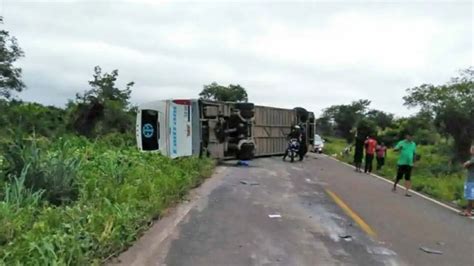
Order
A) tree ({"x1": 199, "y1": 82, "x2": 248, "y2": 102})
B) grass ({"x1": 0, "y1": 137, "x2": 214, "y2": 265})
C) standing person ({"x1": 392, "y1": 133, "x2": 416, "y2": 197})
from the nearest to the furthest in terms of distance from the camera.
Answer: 1. grass ({"x1": 0, "y1": 137, "x2": 214, "y2": 265})
2. standing person ({"x1": 392, "y1": 133, "x2": 416, "y2": 197})
3. tree ({"x1": 199, "y1": 82, "x2": 248, "y2": 102})

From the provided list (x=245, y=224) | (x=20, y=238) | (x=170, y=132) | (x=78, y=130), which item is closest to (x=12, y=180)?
(x=20, y=238)

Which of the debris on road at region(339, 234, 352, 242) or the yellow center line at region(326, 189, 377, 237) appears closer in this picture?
the debris on road at region(339, 234, 352, 242)

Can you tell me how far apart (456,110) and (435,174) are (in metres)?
5.88

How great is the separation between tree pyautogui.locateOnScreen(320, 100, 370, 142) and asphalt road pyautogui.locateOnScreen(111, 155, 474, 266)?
6338cm

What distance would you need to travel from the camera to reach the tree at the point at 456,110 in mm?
30156

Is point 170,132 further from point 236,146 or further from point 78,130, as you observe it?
point 78,130

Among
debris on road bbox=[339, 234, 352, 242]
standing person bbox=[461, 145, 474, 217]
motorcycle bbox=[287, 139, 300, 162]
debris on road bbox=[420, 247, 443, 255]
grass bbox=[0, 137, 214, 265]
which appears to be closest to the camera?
grass bbox=[0, 137, 214, 265]

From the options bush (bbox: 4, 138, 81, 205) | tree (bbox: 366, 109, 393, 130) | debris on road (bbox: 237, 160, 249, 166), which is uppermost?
tree (bbox: 366, 109, 393, 130)

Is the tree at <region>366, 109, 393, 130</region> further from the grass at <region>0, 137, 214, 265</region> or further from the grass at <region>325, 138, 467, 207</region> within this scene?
the grass at <region>0, 137, 214, 265</region>

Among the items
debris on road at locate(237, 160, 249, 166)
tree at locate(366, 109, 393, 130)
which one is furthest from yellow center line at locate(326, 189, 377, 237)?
tree at locate(366, 109, 393, 130)

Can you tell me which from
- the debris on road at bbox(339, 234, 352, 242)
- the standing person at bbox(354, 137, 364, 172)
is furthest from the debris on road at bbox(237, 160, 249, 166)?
the debris on road at bbox(339, 234, 352, 242)

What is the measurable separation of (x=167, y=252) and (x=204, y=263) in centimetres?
68

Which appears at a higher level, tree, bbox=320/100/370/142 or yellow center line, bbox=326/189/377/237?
tree, bbox=320/100/370/142

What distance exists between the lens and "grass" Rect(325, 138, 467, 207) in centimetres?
1478
